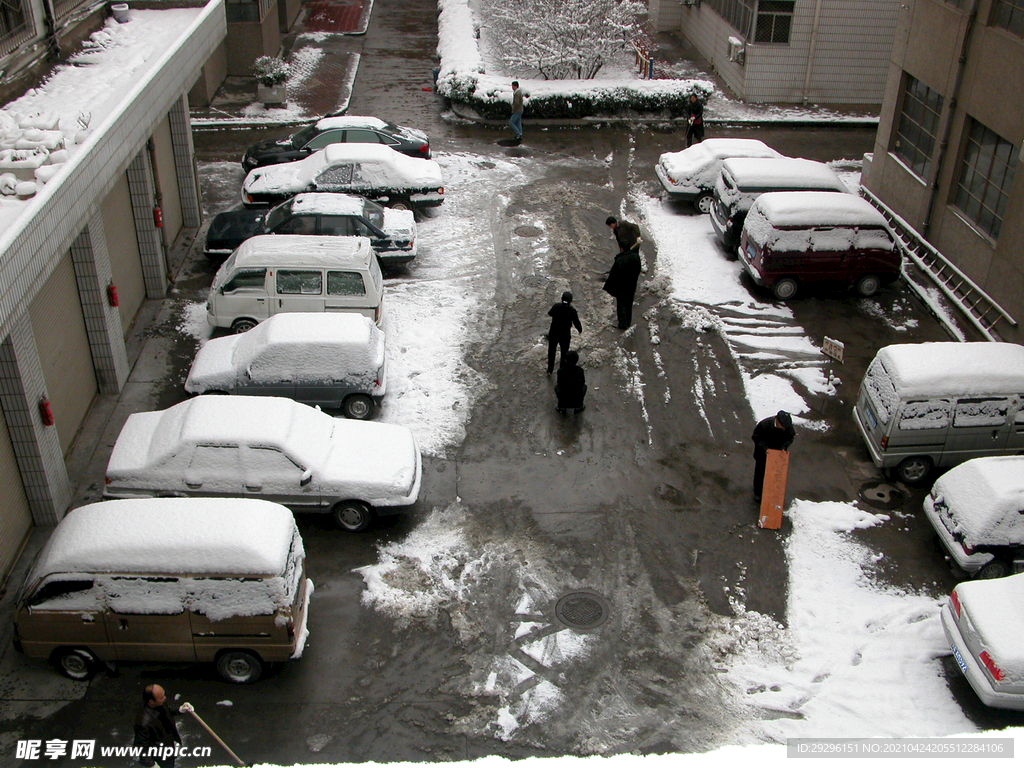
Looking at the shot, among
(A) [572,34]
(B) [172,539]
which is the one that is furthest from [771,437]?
(A) [572,34]

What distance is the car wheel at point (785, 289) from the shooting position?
18.0 metres

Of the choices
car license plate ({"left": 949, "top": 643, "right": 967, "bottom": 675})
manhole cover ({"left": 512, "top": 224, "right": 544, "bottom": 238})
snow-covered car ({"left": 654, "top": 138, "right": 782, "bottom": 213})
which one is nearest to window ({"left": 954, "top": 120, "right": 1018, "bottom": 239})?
snow-covered car ({"left": 654, "top": 138, "right": 782, "bottom": 213})

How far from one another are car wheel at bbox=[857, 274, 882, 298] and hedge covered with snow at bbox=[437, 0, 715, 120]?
1091 centimetres

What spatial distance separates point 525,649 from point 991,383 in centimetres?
771

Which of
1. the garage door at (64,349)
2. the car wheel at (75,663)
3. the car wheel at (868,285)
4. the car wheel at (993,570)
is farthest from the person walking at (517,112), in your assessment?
the car wheel at (75,663)

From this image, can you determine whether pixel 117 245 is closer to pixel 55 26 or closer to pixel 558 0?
pixel 55 26

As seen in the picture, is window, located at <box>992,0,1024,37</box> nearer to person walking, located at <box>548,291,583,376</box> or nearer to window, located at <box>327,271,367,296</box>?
person walking, located at <box>548,291,583,376</box>

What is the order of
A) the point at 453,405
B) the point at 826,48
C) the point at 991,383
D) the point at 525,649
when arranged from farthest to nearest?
the point at 826,48 → the point at 453,405 → the point at 991,383 → the point at 525,649

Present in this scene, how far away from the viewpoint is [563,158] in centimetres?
2512

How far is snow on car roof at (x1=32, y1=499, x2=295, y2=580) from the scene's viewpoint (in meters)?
9.34

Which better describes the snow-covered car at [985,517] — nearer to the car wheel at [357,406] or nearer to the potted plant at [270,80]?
the car wheel at [357,406]

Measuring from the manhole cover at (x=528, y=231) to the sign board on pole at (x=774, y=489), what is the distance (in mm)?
9813

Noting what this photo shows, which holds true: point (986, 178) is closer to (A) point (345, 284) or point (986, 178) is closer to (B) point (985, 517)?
(B) point (985, 517)

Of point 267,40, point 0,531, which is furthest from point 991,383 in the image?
point 267,40
